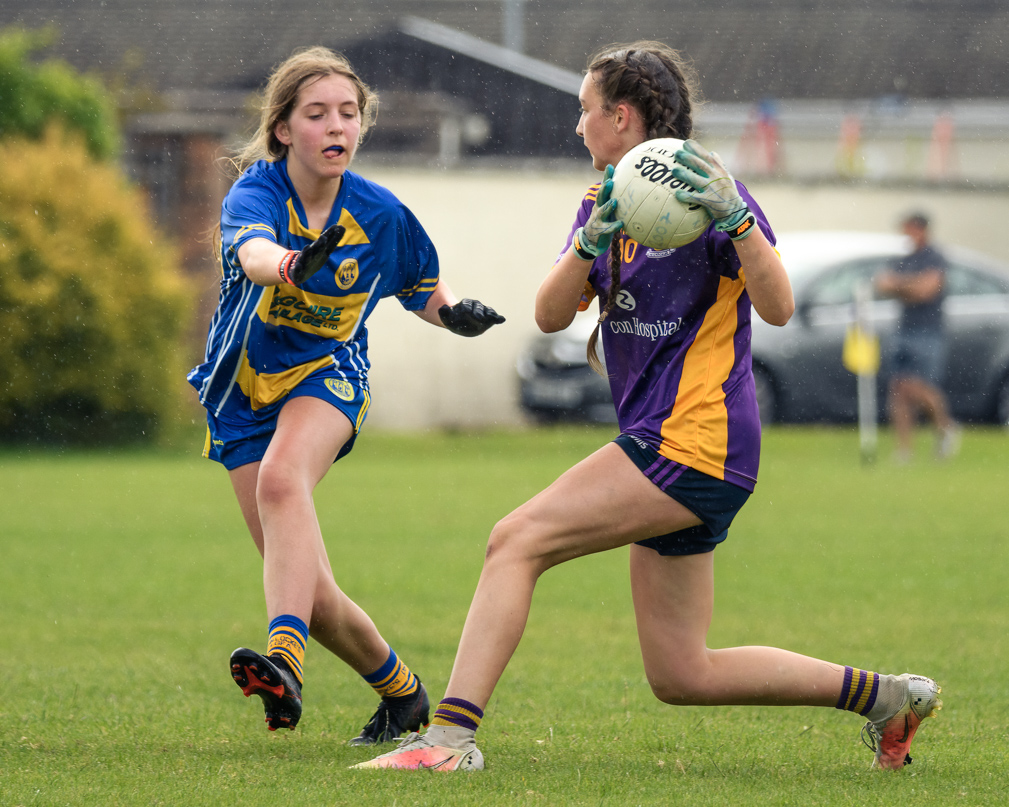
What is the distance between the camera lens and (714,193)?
3533mm

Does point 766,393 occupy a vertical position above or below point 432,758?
below

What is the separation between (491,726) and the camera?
4695 mm

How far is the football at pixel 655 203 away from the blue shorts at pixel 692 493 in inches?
21.5

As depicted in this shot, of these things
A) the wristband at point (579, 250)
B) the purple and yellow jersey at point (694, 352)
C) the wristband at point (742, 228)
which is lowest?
the purple and yellow jersey at point (694, 352)

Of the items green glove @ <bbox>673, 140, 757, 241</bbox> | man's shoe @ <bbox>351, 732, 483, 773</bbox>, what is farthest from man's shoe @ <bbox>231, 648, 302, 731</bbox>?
green glove @ <bbox>673, 140, 757, 241</bbox>

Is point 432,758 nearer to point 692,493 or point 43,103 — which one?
point 692,493

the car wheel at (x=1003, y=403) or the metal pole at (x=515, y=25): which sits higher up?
the metal pole at (x=515, y=25)

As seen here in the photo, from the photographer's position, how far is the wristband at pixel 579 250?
3.65 meters

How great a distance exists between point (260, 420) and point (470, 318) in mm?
724

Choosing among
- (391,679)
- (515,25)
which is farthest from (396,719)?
(515,25)

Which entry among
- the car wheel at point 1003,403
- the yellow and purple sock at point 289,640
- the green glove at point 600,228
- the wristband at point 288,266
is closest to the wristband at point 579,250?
the green glove at point 600,228

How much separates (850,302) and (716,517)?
12.8 meters

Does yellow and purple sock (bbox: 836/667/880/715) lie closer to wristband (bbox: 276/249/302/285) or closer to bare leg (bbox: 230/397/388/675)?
bare leg (bbox: 230/397/388/675)

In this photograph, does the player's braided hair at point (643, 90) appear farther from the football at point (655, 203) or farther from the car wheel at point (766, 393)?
the car wheel at point (766, 393)
